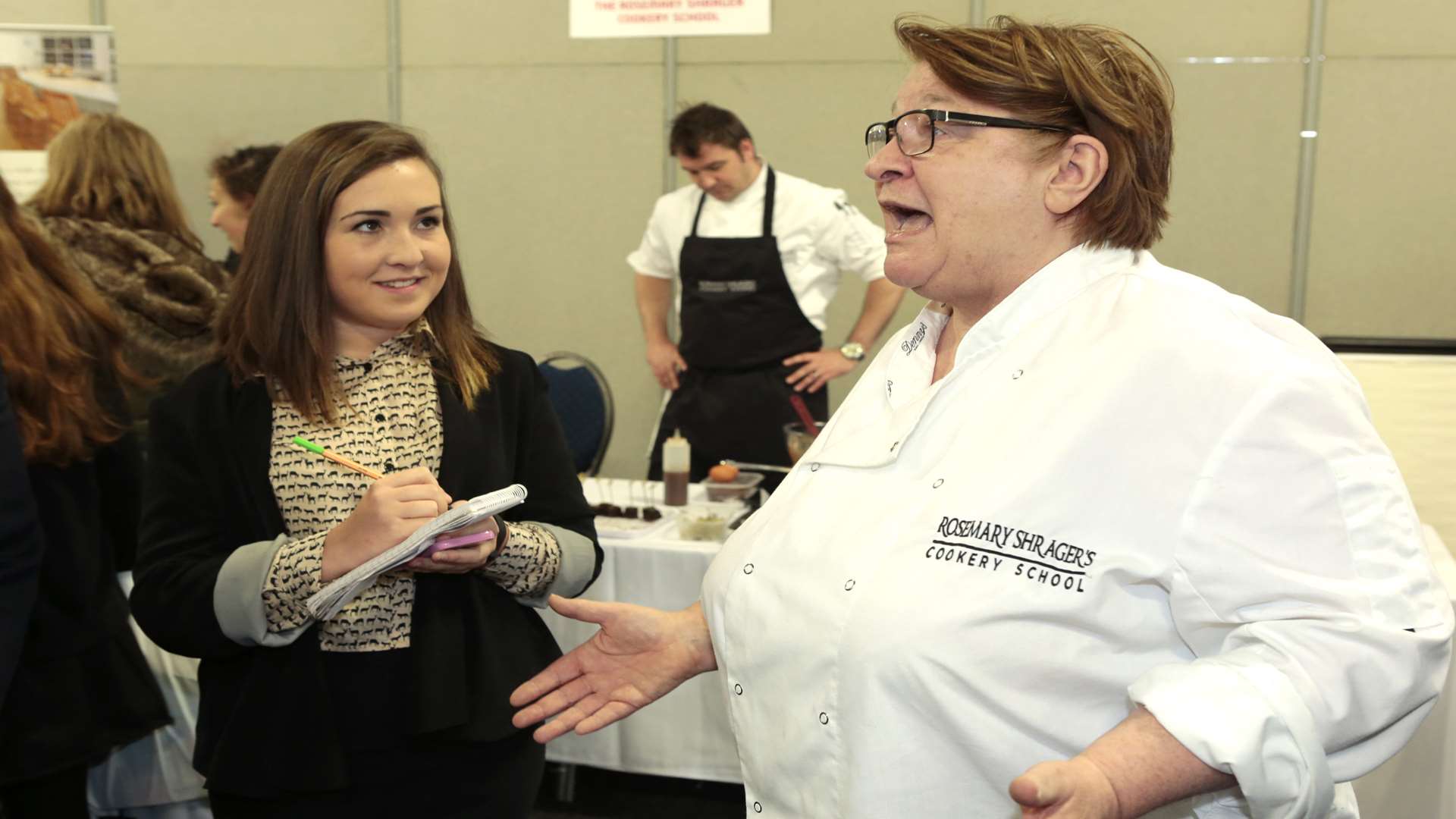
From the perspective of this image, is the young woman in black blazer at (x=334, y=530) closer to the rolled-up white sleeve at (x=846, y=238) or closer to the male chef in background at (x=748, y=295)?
the male chef in background at (x=748, y=295)

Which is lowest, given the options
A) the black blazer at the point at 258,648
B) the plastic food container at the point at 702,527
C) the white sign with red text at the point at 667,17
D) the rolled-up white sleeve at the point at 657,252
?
the plastic food container at the point at 702,527

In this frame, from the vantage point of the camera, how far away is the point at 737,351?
13.2 ft

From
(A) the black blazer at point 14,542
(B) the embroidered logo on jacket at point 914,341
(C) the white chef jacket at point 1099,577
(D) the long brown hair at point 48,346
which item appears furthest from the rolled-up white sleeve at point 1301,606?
(D) the long brown hair at point 48,346

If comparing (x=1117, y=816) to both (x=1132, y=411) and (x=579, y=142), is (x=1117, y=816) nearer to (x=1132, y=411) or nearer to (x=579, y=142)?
(x=1132, y=411)

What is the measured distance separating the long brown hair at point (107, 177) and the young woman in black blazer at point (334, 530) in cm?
178

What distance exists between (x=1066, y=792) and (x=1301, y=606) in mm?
252

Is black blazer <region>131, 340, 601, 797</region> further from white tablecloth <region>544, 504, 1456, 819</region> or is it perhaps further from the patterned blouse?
white tablecloth <region>544, 504, 1456, 819</region>

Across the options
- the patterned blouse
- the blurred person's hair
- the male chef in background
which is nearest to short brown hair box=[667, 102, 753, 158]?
the male chef in background

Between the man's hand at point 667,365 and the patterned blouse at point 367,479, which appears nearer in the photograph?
the patterned blouse at point 367,479

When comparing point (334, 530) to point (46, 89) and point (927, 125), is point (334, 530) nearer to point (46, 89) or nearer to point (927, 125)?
point (927, 125)

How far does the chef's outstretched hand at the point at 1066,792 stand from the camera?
2.85 ft

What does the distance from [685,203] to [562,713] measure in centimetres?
309

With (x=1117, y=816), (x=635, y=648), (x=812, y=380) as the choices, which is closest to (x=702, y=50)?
(x=812, y=380)

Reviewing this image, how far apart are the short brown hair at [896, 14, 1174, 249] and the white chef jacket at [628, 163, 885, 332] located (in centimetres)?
288
